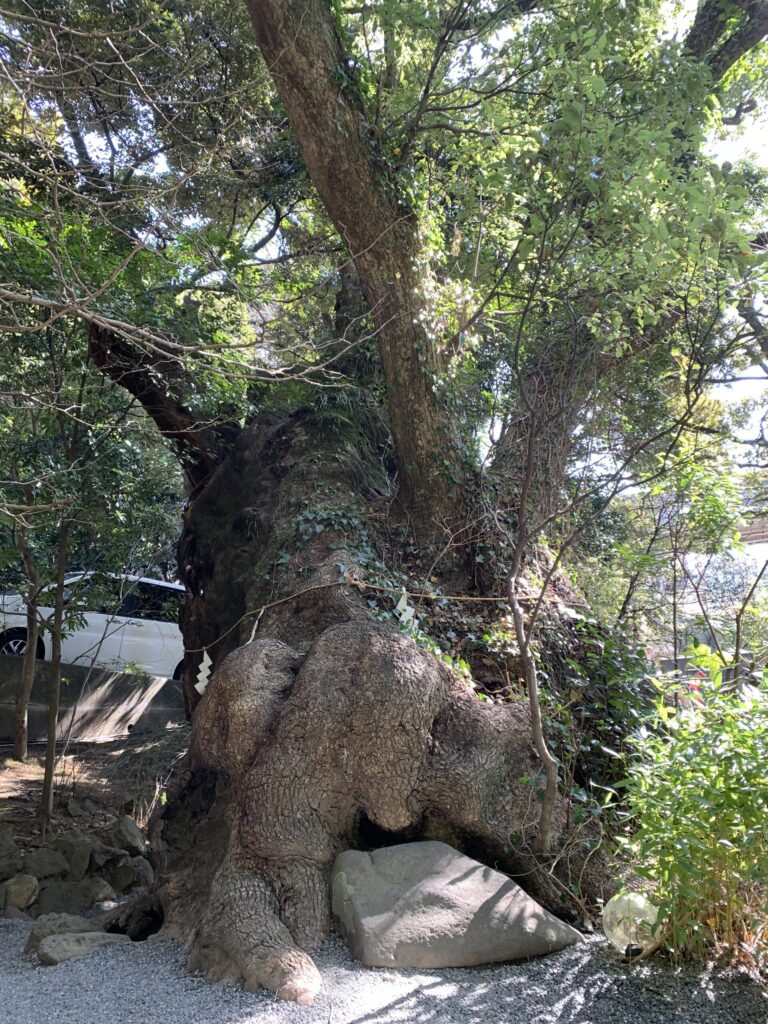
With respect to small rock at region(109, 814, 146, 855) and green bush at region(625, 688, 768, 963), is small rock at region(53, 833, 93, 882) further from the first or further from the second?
green bush at region(625, 688, 768, 963)

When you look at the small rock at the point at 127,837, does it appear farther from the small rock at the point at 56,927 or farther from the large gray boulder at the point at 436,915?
the large gray boulder at the point at 436,915

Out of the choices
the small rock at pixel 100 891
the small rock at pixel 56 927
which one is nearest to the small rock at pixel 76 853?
Answer: the small rock at pixel 100 891

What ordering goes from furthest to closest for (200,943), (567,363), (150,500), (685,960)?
(150,500), (567,363), (200,943), (685,960)

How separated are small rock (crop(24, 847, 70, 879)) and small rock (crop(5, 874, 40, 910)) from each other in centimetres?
14

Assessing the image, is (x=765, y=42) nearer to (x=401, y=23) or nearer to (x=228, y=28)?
(x=401, y=23)

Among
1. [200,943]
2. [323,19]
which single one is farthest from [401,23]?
[200,943]

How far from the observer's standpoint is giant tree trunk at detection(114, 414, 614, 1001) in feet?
11.7

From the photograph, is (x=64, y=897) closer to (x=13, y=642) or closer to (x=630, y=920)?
(x=630, y=920)

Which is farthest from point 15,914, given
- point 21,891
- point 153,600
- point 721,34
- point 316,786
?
point 721,34

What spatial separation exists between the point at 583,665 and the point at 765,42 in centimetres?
626

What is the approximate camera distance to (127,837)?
6367 millimetres

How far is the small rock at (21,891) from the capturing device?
16.8 ft

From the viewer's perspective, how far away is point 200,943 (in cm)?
343

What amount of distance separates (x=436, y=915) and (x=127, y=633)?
820cm
